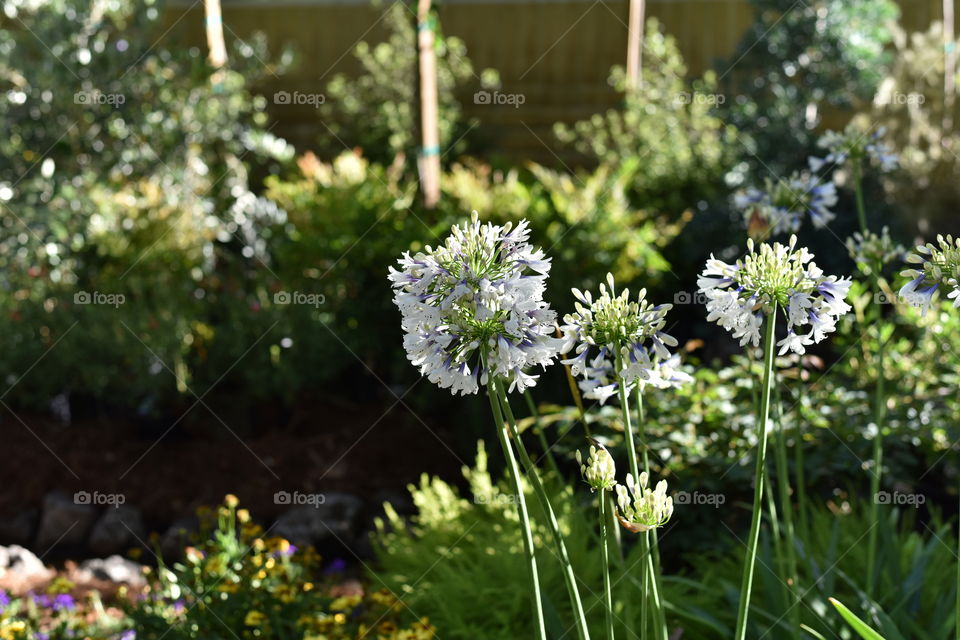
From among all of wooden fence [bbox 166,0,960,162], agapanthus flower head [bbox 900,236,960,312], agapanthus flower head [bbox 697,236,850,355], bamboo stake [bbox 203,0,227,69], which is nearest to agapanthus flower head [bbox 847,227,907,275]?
agapanthus flower head [bbox 900,236,960,312]

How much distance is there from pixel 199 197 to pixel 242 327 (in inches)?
83.1

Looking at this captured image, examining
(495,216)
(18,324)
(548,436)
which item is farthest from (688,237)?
(18,324)

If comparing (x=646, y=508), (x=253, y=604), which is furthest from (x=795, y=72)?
(x=646, y=508)

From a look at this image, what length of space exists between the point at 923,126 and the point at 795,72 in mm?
1015

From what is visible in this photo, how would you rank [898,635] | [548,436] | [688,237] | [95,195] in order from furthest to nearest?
1. [95,195]
2. [688,237]
3. [548,436]
4. [898,635]

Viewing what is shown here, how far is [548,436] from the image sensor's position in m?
4.54

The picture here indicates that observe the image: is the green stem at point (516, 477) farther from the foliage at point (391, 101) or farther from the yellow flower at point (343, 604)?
the foliage at point (391, 101)

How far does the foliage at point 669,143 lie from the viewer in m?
7.16

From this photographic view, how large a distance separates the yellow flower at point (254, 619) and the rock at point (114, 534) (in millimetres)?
1848

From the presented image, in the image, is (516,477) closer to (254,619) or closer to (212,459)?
(254,619)

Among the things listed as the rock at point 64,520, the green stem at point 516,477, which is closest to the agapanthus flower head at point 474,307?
the green stem at point 516,477

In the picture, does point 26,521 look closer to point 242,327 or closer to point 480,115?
point 242,327

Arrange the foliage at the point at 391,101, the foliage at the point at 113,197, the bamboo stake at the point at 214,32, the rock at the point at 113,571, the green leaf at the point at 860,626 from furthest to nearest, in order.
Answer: the foliage at the point at 391,101, the bamboo stake at the point at 214,32, the foliage at the point at 113,197, the rock at the point at 113,571, the green leaf at the point at 860,626

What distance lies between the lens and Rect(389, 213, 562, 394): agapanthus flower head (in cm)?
153
